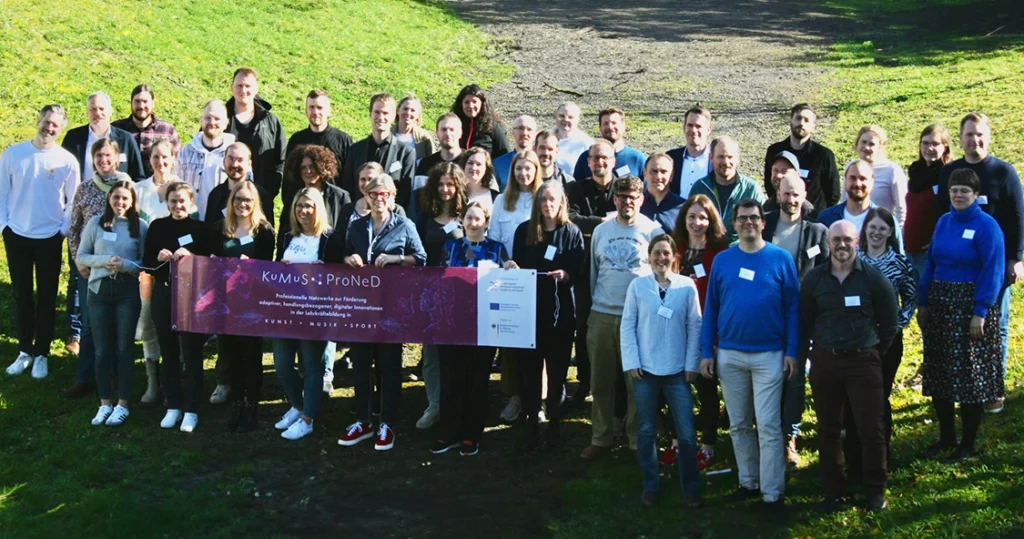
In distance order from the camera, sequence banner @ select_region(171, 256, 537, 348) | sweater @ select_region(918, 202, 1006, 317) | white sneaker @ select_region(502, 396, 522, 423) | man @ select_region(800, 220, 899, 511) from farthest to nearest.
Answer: white sneaker @ select_region(502, 396, 522, 423)
banner @ select_region(171, 256, 537, 348)
sweater @ select_region(918, 202, 1006, 317)
man @ select_region(800, 220, 899, 511)

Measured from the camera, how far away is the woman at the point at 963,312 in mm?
8086


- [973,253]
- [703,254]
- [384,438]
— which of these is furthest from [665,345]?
[384,438]

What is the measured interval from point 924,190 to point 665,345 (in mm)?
3266

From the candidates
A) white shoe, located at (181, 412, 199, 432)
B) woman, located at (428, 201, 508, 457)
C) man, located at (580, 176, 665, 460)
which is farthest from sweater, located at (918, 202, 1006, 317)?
white shoe, located at (181, 412, 199, 432)

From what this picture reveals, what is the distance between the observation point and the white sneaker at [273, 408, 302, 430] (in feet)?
31.3

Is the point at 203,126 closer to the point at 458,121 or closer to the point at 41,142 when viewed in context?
the point at 41,142

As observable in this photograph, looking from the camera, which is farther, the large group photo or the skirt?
the skirt

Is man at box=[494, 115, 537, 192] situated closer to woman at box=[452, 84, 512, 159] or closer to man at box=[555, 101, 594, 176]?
man at box=[555, 101, 594, 176]

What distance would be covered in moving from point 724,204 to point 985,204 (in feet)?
6.50

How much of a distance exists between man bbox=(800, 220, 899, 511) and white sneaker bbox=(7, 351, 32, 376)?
728 cm

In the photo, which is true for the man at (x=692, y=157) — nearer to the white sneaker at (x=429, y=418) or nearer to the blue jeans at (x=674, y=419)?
the blue jeans at (x=674, y=419)

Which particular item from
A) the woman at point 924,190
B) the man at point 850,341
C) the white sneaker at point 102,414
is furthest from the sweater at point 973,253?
the white sneaker at point 102,414

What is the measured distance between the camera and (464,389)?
29.8 feet

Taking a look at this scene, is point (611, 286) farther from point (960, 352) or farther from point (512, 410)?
point (960, 352)
